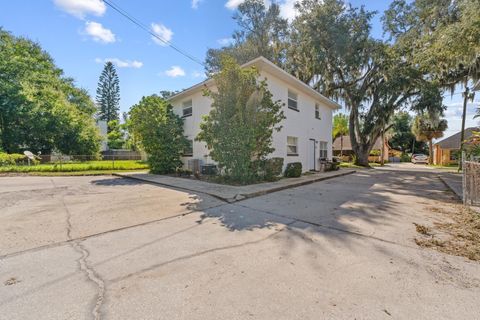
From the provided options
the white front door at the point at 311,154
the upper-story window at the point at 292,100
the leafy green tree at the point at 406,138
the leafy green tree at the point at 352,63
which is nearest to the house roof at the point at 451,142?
the leafy green tree at the point at 406,138

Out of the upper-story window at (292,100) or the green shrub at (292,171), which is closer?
the green shrub at (292,171)

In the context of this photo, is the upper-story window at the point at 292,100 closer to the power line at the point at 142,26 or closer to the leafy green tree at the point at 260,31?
the power line at the point at 142,26

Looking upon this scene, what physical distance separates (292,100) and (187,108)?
6.35m

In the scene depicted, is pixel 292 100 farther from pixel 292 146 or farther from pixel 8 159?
pixel 8 159

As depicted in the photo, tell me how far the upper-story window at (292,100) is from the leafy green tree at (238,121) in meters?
3.84

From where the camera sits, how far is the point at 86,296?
223cm

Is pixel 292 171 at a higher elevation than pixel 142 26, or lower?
lower

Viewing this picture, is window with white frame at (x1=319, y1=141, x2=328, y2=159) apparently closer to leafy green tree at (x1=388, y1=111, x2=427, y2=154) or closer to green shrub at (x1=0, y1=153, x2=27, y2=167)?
green shrub at (x1=0, y1=153, x2=27, y2=167)

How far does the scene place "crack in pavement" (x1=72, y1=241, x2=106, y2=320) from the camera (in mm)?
2039

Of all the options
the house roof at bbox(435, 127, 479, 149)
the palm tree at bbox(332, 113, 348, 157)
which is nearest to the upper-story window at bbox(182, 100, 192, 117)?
the palm tree at bbox(332, 113, 348, 157)

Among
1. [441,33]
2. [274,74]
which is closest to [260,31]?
[274,74]

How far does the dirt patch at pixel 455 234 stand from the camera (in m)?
3.34

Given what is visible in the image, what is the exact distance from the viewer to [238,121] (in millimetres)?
8977

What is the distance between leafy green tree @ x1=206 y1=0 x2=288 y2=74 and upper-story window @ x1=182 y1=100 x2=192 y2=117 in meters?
8.97
